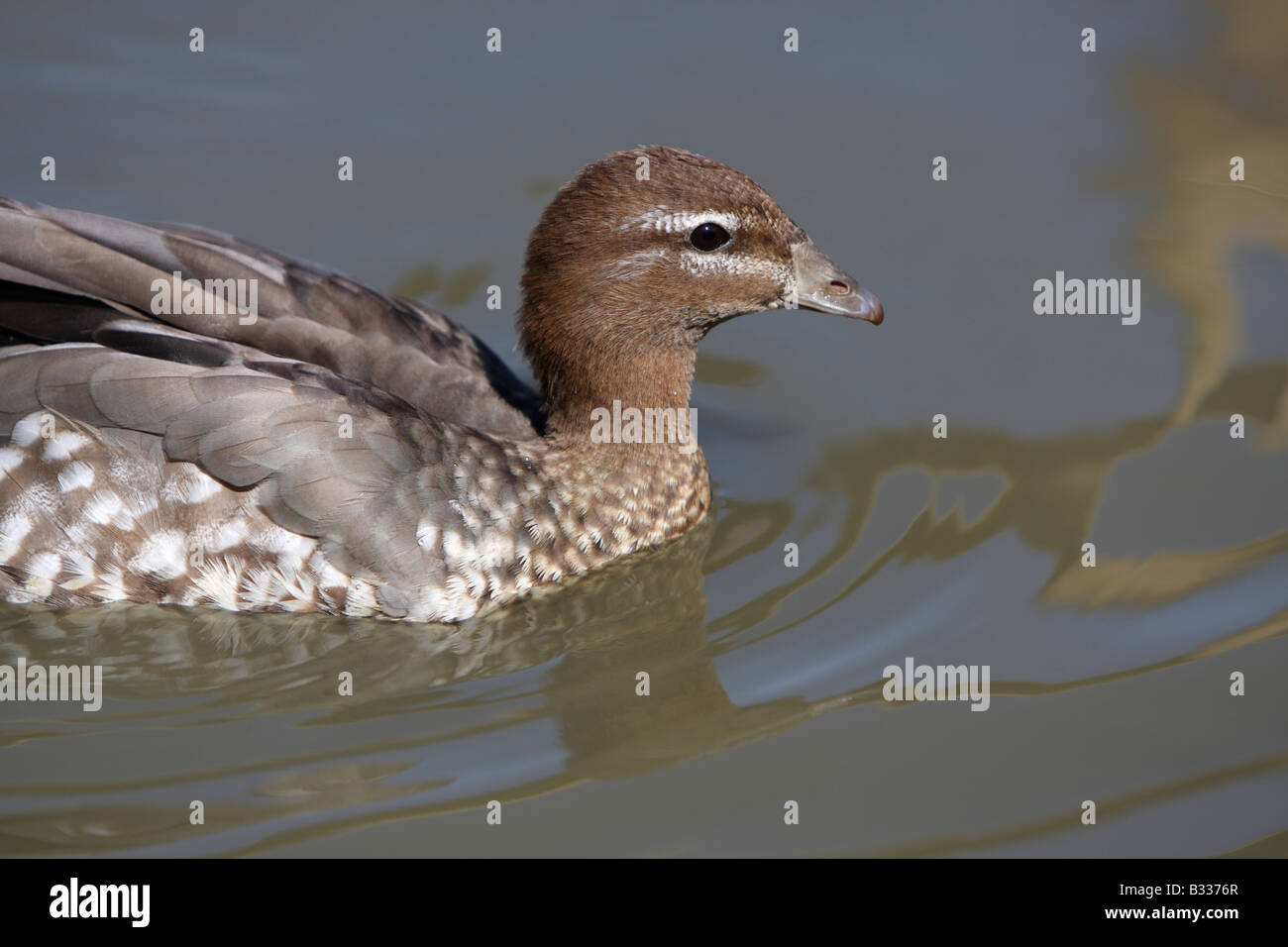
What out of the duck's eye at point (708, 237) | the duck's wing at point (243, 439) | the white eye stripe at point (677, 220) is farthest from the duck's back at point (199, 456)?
the duck's eye at point (708, 237)

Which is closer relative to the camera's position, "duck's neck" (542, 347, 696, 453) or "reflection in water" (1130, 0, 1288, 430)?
"duck's neck" (542, 347, 696, 453)

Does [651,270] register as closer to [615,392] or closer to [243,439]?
[615,392]

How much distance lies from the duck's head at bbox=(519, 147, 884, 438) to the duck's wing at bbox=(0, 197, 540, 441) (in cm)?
42

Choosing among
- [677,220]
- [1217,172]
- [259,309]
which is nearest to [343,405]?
[259,309]

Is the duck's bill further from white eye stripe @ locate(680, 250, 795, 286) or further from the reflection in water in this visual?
the reflection in water

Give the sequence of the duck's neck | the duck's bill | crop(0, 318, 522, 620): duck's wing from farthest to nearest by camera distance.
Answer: the duck's neck
the duck's bill
crop(0, 318, 522, 620): duck's wing

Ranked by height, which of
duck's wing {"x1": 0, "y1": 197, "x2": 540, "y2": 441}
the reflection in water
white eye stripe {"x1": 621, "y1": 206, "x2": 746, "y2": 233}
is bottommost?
duck's wing {"x1": 0, "y1": 197, "x2": 540, "y2": 441}

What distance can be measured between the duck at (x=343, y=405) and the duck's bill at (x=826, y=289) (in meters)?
0.01

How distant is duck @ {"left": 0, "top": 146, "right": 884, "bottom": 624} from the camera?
6.82 m

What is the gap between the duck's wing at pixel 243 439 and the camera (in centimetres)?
677

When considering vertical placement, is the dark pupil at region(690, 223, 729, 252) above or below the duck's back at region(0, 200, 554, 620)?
above

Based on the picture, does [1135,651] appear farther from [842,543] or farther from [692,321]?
[692,321]

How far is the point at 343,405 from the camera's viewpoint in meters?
6.88

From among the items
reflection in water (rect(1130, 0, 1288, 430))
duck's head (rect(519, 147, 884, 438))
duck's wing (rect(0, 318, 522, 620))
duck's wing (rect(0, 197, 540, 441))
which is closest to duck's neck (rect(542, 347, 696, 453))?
duck's head (rect(519, 147, 884, 438))
